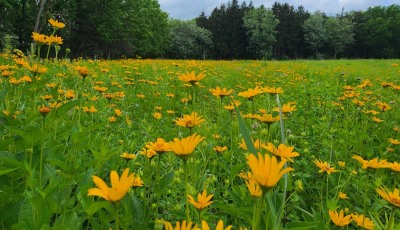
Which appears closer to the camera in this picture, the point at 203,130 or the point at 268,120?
the point at 268,120

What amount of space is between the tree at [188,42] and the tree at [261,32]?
17.5ft

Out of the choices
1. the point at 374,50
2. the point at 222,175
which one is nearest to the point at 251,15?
the point at 374,50

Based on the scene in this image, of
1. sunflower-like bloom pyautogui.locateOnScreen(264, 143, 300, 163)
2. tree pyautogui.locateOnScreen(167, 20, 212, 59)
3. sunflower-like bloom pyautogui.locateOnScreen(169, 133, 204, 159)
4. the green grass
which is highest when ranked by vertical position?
tree pyautogui.locateOnScreen(167, 20, 212, 59)

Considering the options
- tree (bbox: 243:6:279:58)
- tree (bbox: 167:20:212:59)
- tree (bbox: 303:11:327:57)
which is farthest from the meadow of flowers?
tree (bbox: 303:11:327:57)

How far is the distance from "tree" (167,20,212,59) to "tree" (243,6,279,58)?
533 centimetres

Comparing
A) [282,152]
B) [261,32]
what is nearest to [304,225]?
[282,152]

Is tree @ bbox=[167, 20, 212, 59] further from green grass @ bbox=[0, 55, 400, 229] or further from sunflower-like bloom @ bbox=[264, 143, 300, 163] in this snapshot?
sunflower-like bloom @ bbox=[264, 143, 300, 163]

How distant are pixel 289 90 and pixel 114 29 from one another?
2205 cm

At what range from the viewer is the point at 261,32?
42.7 meters

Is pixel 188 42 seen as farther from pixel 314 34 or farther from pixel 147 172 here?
pixel 147 172

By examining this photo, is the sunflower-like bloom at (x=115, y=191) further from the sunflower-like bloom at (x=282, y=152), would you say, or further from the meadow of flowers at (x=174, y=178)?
the sunflower-like bloom at (x=282, y=152)

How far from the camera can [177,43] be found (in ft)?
140

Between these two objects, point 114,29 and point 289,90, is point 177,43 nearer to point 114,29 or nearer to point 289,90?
point 114,29

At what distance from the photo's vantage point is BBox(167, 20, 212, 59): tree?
4284 cm
